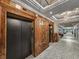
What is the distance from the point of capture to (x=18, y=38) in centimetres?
397

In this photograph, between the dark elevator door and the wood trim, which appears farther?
the dark elevator door

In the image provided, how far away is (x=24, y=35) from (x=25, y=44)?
47 centimetres

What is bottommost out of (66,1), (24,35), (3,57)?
(3,57)

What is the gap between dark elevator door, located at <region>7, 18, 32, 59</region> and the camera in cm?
339

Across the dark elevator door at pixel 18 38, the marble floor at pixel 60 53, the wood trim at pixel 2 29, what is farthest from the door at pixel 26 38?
the wood trim at pixel 2 29

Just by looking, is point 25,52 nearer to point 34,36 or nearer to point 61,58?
point 34,36

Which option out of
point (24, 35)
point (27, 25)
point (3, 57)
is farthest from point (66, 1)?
point (3, 57)

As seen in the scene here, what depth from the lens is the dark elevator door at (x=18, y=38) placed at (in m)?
3.39

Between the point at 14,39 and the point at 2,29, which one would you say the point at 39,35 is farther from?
the point at 2,29

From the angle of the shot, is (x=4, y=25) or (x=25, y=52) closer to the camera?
(x=4, y=25)

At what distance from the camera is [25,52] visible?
4.66 meters

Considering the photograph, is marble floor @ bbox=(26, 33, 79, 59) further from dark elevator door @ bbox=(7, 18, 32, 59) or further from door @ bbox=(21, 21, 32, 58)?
dark elevator door @ bbox=(7, 18, 32, 59)

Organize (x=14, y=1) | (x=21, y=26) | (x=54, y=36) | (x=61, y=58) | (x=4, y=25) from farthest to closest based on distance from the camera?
1. (x=54, y=36)
2. (x=61, y=58)
3. (x=21, y=26)
4. (x=14, y=1)
5. (x=4, y=25)

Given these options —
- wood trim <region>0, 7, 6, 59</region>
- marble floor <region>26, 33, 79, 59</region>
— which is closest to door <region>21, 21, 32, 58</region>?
marble floor <region>26, 33, 79, 59</region>
